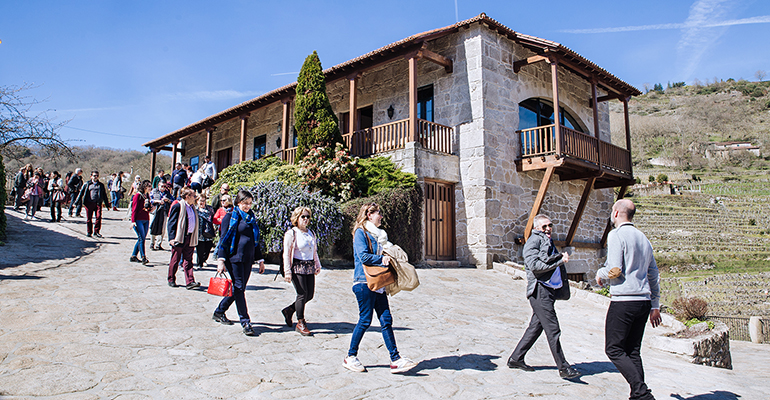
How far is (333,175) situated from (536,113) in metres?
7.07

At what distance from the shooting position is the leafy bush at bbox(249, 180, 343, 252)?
10.2 m

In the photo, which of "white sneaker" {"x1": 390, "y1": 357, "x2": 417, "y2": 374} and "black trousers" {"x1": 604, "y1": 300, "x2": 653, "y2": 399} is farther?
"white sneaker" {"x1": 390, "y1": 357, "x2": 417, "y2": 374}

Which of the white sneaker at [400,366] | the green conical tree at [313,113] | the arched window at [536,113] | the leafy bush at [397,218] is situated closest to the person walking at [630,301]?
the white sneaker at [400,366]

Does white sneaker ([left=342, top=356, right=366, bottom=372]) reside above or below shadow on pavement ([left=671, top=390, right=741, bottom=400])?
above

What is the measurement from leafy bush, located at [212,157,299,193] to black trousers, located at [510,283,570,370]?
8549 millimetres

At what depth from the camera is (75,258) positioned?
8922mm

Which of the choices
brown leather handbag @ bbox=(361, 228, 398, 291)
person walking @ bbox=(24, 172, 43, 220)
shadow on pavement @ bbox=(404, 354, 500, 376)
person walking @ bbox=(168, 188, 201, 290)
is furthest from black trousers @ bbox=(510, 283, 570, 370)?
person walking @ bbox=(24, 172, 43, 220)

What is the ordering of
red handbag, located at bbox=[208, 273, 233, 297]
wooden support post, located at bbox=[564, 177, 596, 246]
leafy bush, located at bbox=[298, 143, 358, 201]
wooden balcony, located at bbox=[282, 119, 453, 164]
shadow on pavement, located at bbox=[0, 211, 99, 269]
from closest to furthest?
red handbag, located at bbox=[208, 273, 233, 297], shadow on pavement, located at bbox=[0, 211, 99, 269], leafy bush, located at bbox=[298, 143, 358, 201], wooden balcony, located at bbox=[282, 119, 453, 164], wooden support post, located at bbox=[564, 177, 596, 246]

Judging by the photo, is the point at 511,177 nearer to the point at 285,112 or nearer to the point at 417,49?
the point at 417,49

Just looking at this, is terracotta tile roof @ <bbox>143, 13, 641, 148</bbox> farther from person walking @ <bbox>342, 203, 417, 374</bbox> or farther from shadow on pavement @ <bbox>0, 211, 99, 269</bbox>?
person walking @ <bbox>342, 203, 417, 374</bbox>

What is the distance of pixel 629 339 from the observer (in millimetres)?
3691

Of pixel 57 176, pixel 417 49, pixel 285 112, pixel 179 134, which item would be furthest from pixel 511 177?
pixel 179 134

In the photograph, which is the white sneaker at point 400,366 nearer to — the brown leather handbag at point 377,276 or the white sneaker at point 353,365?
the white sneaker at point 353,365

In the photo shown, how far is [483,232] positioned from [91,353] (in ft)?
32.3
